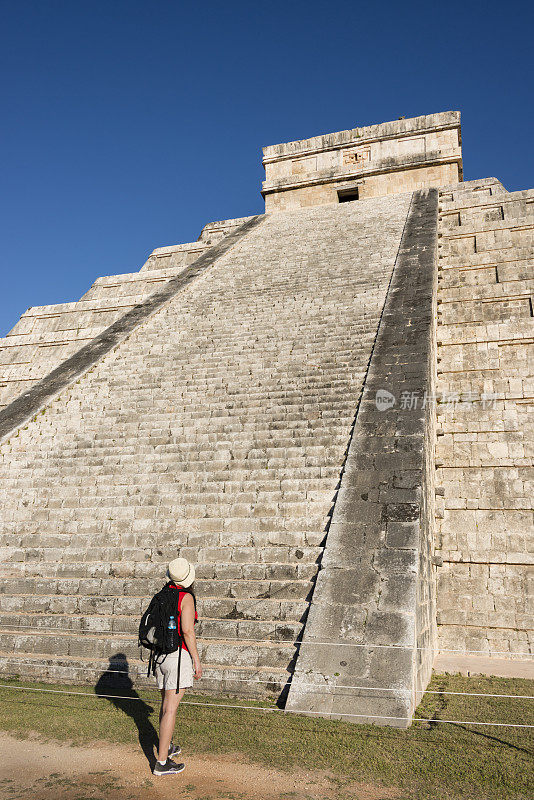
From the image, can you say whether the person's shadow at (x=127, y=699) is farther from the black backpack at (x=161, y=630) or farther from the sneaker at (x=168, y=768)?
the black backpack at (x=161, y=630)

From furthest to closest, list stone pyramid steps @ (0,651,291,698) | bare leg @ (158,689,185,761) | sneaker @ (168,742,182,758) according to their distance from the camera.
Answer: stone pyramid steps @ (0,651,291,698), sneaker @ (168,742,182,758), bare leg @ (158,689,185,761)

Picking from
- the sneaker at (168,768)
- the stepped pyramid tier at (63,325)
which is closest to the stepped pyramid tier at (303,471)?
the stepped pyramid tier at (63,325)

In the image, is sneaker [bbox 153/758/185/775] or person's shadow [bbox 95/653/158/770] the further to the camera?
person's shadow [bbox 95/653/158/770]

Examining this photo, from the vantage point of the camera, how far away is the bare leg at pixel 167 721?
3.44 meters

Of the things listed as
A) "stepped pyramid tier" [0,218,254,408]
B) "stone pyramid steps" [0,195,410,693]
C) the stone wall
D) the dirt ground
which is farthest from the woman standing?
"stepped pyramid tier" [0,218,254,408]

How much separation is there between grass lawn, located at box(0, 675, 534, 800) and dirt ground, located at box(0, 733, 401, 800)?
4.2 inches

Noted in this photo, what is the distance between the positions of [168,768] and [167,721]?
0.24 m

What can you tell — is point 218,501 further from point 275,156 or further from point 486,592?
point 275,156

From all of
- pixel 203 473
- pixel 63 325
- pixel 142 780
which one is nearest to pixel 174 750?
pixel 142 780

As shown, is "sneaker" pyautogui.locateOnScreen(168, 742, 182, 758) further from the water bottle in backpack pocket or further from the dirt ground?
the water bottle in backpack pocket

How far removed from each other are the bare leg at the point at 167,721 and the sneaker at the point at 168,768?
0.10 feet

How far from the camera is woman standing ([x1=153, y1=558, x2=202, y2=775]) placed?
354 cm

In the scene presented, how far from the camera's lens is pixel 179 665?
3.59 m

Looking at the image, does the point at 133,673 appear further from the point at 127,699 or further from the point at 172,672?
the point at 172,672
